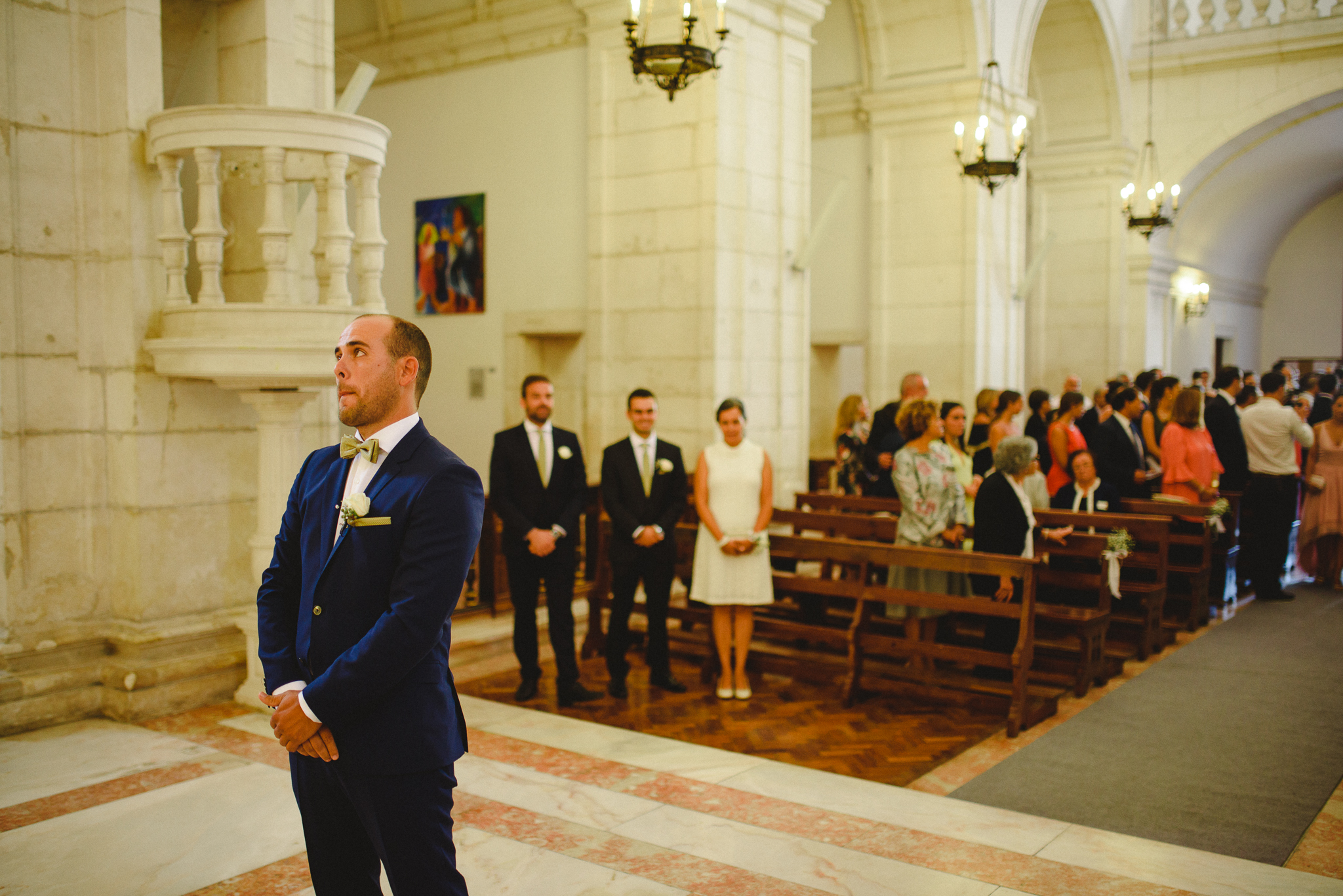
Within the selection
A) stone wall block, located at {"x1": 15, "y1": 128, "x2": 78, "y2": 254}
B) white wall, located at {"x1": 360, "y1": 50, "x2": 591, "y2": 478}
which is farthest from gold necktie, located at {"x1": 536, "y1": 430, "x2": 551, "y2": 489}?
white wall, located at {"x1": 360, "y1": 50, "x2": 591, "y2": 478}

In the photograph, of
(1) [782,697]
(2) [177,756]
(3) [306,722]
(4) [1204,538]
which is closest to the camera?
(3) [306,722]

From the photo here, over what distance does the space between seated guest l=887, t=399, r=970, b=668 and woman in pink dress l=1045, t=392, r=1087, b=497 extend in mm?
1668

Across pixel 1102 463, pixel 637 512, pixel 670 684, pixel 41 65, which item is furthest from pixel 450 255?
pixel 1102 463

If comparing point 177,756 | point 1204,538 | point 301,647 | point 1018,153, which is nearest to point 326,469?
point 301,647

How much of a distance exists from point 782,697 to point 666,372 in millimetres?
3308

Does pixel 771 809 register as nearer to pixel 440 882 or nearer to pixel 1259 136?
pixel 440 882

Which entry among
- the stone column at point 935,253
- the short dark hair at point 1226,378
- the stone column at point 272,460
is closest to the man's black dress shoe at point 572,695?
the stone column at point 272,460

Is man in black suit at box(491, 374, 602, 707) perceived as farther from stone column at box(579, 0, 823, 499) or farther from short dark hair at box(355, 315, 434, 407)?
short dark hair at box(355, 315, 434, 407)

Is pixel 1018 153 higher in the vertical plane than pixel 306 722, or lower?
higher

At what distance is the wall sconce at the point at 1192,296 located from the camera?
18.0 metres

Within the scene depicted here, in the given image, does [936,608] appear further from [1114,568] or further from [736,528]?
[1114,568]

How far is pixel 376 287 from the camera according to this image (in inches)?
199

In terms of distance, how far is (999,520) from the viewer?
5766 mm

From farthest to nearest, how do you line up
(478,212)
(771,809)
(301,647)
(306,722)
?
(478,212) < (771,809) < (301,647) < (306,722)
